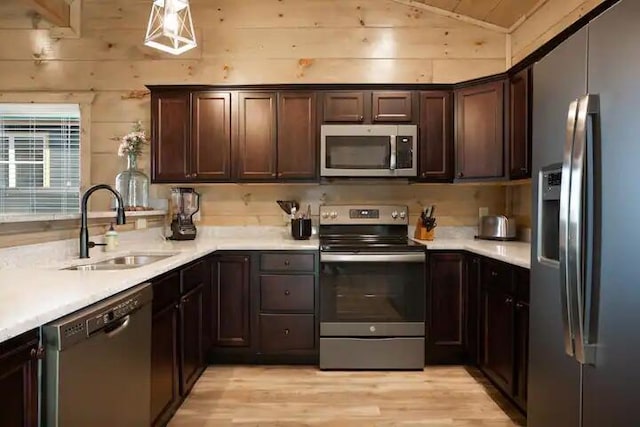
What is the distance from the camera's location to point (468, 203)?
12.5ft

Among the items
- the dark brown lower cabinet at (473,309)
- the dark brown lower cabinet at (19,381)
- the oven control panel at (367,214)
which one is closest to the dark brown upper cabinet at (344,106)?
the oven control panel at (367,214)

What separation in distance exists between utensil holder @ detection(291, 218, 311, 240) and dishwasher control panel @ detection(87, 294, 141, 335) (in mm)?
1889

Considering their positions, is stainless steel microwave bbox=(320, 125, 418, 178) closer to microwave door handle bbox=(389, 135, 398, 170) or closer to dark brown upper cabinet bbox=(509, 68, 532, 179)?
microwave door handle bbox=(389, 135, 398, 170)

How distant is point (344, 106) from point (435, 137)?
2.48 feet

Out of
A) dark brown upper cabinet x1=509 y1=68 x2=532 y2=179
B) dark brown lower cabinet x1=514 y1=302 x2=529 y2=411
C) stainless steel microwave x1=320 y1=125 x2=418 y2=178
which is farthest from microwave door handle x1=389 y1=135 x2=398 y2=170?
dark brown lower cabinet x1=514 y1=302 x2=529 y2=411

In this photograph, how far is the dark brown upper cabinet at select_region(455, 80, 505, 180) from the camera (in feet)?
10.5

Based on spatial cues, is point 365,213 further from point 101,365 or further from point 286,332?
point 101,365

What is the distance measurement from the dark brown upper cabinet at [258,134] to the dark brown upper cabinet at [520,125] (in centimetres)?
174

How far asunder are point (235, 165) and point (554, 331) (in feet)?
8.41

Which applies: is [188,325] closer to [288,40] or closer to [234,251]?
[234,251]

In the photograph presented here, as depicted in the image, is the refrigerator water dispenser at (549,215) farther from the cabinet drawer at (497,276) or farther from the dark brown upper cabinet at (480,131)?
the dark brown upper cabinet at (480,131)

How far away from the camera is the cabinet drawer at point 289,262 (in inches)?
126

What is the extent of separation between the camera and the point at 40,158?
12.8 feet

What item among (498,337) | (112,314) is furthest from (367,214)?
(112,314)
